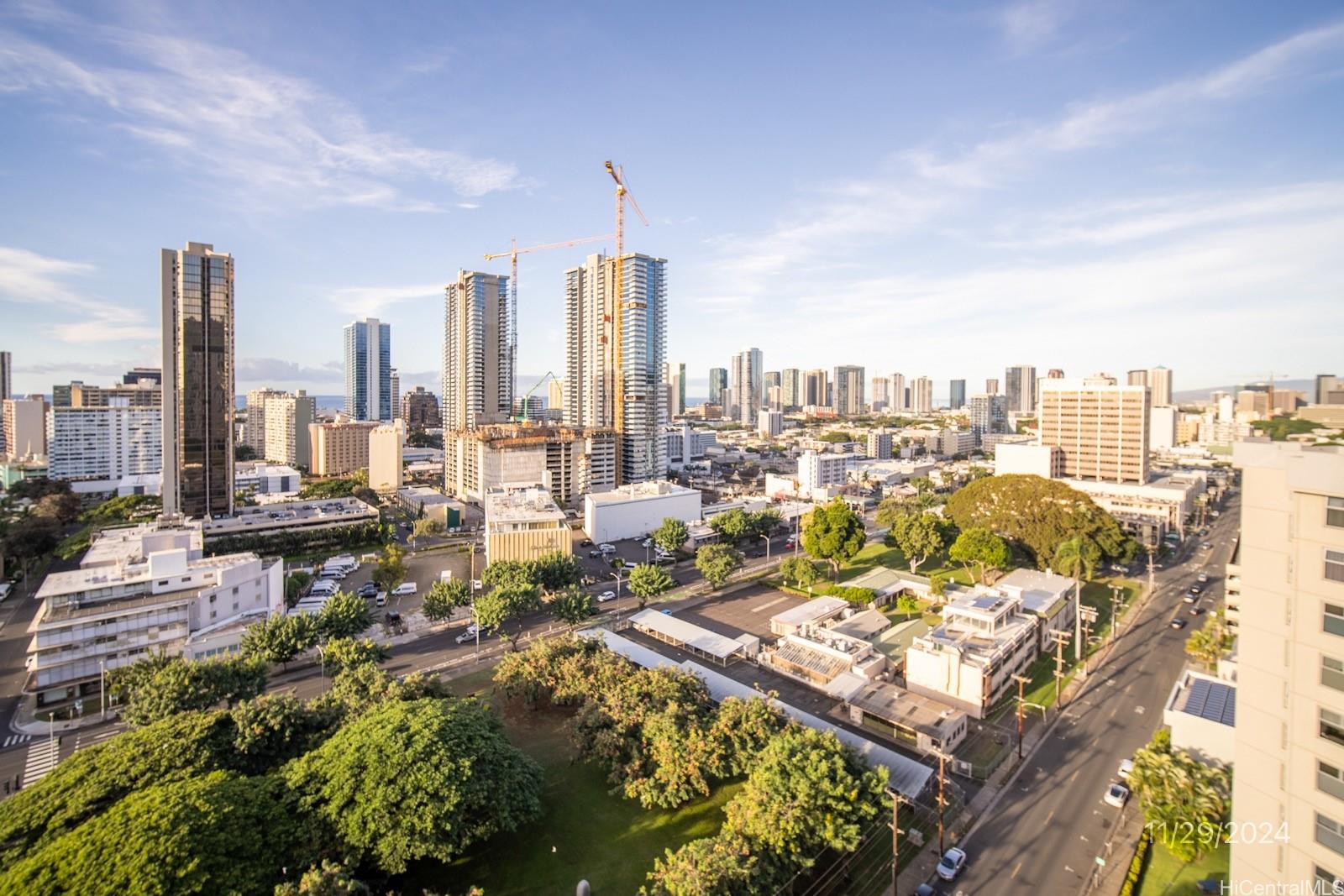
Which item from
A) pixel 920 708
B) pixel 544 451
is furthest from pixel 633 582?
pixel 544 451

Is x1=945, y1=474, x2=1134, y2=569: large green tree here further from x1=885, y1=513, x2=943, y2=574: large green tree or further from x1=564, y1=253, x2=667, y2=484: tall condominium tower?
x1=564, y1=253, x2=667, y2=484: tall condominium tower

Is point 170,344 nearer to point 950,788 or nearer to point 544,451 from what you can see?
point 544,451

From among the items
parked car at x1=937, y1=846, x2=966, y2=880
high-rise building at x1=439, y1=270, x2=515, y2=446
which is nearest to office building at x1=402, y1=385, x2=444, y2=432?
high-rise building at x1=439, y1=270, x2=515, y2=446

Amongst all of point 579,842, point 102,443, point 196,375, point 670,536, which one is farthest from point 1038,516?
point 102,443

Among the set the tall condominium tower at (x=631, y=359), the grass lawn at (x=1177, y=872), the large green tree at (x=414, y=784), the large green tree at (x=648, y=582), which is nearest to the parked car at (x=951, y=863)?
the grass lawn at (x=1177, y=872)
